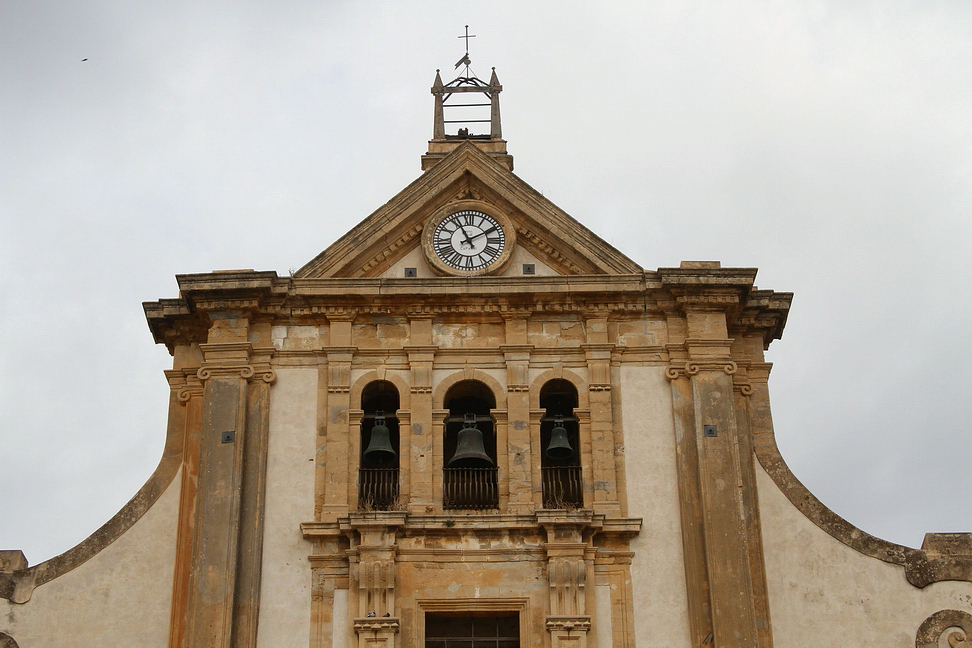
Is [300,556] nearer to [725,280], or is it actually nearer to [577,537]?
[577,537]

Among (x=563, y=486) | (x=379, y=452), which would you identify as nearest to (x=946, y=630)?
(x=563, y=486)

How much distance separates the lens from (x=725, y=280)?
2666 cm

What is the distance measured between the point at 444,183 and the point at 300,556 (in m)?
7.31

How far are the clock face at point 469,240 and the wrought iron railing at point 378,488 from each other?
4.03m

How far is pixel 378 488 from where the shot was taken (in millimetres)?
25891

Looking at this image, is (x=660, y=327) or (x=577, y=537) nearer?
(x=577, y=537)

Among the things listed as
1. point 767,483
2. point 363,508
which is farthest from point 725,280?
point 363,508

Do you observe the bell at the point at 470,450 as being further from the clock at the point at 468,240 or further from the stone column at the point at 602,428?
the clock at the point at 468,240

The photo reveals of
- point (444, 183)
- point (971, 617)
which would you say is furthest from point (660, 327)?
point (971, 617)

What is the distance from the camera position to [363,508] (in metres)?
25.5

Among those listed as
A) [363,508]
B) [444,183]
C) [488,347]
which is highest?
[444,183]

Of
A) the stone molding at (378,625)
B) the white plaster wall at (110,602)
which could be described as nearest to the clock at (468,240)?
→ the stone molding at (378,625)

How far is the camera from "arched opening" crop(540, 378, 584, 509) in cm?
2586

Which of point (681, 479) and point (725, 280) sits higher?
point (725, 280)
